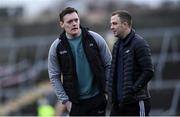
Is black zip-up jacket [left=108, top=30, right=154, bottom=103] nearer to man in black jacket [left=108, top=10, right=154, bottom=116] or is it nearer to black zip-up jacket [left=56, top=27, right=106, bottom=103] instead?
man in black jacket [left=108, top=10, right=154, bottom=116]

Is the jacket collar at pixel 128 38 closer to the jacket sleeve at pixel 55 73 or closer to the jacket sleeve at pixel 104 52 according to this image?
the jacket sleeve at pixel 104 52

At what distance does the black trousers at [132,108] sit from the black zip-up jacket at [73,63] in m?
0.32

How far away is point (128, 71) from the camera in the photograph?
7.77 meters

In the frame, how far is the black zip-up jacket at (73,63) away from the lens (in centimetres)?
807

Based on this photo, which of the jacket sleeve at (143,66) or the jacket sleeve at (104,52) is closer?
the jacket sleeve at (143,66)

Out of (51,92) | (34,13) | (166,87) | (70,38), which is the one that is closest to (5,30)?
(34,13)

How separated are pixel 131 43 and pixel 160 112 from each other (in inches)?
409

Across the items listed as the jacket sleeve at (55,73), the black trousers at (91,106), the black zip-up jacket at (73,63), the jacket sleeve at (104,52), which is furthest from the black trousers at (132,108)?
the jacket sleeve at (55,73)

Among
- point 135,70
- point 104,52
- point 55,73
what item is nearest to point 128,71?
point 135,70

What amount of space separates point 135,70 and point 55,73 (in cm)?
101

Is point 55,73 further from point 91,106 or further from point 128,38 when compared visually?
point 128,38

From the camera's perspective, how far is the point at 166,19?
100 ft

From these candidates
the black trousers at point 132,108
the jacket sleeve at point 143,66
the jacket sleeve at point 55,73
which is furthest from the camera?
the jacket sleeve at point 55,73

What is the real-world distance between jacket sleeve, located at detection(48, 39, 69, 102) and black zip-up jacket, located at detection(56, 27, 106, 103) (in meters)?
A: 0.06
